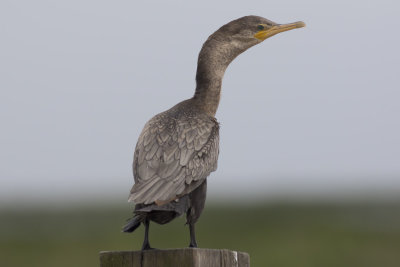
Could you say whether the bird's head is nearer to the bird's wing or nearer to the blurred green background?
the bird's wing

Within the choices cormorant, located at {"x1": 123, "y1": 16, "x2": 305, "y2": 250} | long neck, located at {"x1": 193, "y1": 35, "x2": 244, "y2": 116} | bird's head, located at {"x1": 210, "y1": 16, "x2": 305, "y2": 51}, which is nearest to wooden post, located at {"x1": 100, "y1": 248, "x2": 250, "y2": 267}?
cormorant, located at {"x1": 123, "y1": 16, "x2": 305, "y2": 250}

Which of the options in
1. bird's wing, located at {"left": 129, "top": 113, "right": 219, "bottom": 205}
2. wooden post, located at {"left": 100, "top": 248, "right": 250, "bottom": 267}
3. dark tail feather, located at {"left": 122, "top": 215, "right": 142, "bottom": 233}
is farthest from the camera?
dark tail feather, located at {"left": 122, "top": 215, "right": 142, "bottom": 233}

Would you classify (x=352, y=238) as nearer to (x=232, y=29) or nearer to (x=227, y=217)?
(x=227, y=217)

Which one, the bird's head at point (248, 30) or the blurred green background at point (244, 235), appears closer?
the bird's head at point (248, 30)

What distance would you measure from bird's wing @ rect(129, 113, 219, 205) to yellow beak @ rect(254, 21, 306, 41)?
4.46 feet

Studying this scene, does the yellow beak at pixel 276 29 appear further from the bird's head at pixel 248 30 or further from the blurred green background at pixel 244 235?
the blurred green background at pixel 244 235

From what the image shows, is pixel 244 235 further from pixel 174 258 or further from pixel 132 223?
pixel 174 258

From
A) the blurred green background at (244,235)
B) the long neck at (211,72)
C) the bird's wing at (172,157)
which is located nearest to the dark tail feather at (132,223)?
the bird's wing at (172,157)

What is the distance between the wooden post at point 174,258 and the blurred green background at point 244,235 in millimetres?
9810

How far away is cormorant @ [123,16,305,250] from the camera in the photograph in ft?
20.0

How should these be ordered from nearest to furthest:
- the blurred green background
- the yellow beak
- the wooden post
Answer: the wooden post
the yellow beak
the blurred green background

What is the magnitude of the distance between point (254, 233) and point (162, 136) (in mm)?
11662

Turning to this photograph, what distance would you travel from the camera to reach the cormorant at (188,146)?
20.0 ft

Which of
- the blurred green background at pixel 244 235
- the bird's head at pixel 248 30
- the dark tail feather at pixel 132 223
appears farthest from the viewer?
the blurred green background at pixel 244 235
